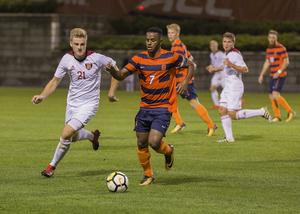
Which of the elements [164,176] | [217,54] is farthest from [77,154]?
[217,54]

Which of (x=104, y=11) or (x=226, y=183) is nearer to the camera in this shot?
(x=226, y=183)

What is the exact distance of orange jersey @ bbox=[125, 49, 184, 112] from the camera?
638cm

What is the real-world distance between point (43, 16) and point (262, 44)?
12766mm

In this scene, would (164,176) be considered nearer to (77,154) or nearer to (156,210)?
(156,210)

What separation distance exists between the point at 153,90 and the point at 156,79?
0.14 meters

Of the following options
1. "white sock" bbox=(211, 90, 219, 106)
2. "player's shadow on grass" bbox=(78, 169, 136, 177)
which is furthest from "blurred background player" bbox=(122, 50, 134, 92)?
"player's shadow on grass" bbox=(78, 169, 136, 177)

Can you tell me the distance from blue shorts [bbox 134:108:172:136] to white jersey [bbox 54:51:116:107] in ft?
3.97

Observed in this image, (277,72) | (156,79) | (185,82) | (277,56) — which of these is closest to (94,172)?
(156,79)

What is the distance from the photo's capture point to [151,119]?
20.8 feet

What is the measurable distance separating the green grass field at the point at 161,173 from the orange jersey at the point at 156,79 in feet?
3.33

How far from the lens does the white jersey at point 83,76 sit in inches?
285

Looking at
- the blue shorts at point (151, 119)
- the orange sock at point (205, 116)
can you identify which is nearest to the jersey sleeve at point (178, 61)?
the blue shorts at point (151, 119)

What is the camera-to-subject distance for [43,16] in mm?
30188

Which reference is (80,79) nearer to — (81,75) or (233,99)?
(81,75)
